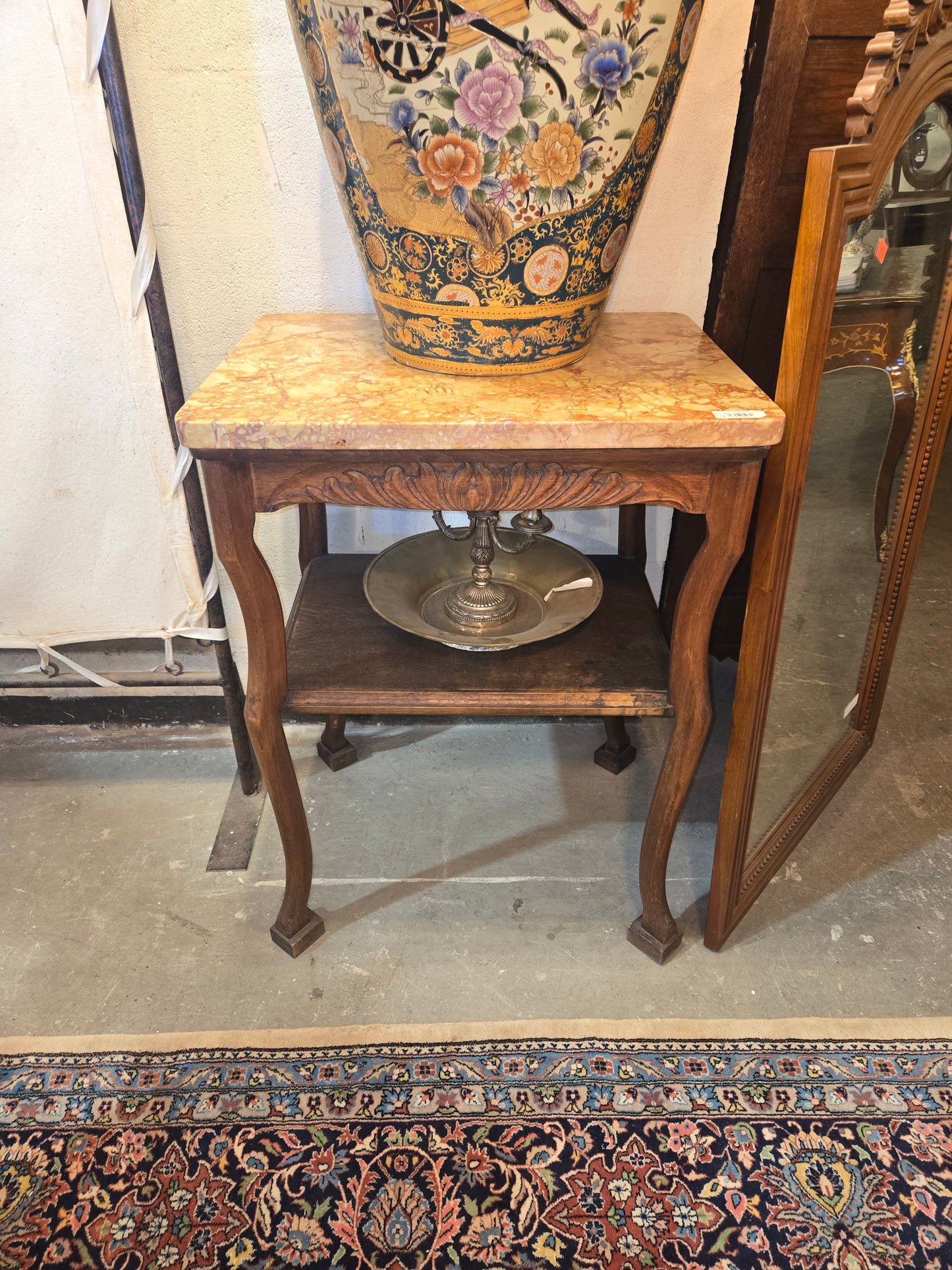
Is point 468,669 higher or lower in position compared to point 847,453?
lower

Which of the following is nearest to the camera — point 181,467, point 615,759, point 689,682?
point 689,682

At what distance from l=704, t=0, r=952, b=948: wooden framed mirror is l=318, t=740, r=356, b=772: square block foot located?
647 mm

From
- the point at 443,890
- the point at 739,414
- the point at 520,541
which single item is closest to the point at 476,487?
the point at 739,414

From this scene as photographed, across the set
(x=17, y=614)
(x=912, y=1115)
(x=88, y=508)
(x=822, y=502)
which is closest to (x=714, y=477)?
(x=822, y=502)

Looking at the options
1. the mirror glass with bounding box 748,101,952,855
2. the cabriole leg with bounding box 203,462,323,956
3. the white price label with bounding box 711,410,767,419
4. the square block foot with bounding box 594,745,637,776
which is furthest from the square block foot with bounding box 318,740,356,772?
the white price label with bounding box 711,410,767,419

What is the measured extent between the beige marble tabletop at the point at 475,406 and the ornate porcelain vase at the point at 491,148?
0.06 meters

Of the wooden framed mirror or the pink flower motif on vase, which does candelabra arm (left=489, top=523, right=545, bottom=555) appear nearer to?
the wooden framed mirror

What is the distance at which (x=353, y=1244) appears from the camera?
838 millimetres

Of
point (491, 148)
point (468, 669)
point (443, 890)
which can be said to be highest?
point (491, 148)

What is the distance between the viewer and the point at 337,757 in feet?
4.70

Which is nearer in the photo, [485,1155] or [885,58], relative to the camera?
[885,58]

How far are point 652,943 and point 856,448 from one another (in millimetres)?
703

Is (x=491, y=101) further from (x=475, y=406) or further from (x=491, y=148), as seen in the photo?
(x=475, y=406)

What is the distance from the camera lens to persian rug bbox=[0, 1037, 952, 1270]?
84cm
